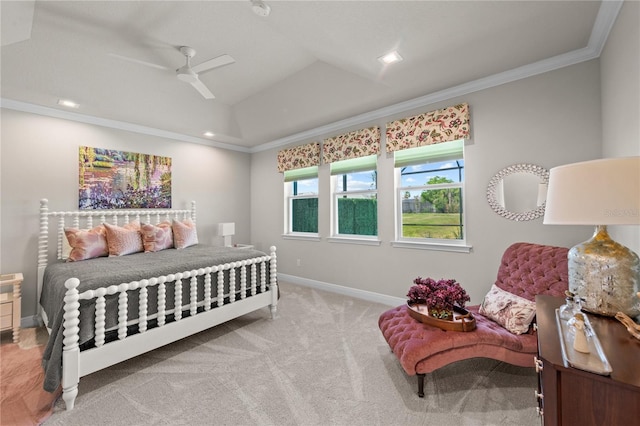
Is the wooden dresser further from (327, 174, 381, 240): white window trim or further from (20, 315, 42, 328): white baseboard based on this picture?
(20, 315, 42, 328): white baseboard

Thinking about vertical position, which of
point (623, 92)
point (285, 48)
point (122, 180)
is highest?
point (285, 48)

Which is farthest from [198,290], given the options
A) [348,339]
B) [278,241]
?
[278,241]

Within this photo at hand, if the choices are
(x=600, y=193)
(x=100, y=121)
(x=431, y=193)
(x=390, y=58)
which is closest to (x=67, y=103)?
(x=100, y=121)

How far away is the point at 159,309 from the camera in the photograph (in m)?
2.25

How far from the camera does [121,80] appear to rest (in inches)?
125

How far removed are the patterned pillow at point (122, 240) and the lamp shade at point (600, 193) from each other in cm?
397

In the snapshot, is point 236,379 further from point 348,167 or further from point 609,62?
point 609,62

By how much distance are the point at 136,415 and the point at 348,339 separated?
171cm

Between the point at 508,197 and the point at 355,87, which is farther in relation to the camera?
the point at 355,87

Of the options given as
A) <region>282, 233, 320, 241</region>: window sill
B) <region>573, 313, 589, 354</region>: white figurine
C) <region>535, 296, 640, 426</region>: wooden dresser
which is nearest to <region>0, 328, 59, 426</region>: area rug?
<region>535, 296, 640, 426</region>: wooden dresser

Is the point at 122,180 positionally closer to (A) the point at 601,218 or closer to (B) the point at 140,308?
(B) the point at 140,308

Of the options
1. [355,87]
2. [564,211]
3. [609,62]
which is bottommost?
[564,211]

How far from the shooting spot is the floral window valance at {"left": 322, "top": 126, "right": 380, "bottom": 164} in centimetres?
372

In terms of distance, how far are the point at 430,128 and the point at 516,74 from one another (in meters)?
0.89
